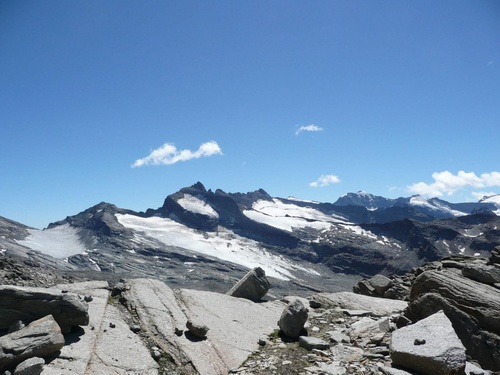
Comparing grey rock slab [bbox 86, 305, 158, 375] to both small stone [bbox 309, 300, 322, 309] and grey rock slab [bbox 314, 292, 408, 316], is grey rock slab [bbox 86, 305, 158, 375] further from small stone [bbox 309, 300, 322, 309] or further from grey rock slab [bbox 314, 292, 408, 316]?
grey rock slab [bbox 314, 292, 408, 316]

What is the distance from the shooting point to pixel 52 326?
40.0ft

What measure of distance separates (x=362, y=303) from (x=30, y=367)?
18.3m

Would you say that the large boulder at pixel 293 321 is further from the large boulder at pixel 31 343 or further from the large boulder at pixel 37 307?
the large boulder at pixel 31 343

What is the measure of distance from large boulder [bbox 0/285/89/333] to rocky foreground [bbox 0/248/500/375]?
0.11 feet

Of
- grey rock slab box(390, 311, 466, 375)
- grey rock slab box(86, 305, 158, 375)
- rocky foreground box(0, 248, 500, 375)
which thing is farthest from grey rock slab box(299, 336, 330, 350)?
grey rock slab box(86, 305, 158, 375)

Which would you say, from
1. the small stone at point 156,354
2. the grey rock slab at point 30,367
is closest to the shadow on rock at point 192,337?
the small stone at point 156,354

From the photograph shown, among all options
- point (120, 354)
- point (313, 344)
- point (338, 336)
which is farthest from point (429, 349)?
point (120, 354)

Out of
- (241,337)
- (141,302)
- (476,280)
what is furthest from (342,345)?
(141,302)

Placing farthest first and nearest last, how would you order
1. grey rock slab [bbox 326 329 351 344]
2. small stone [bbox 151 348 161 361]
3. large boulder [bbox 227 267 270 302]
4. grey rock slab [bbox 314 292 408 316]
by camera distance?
large boulder [bbox 227 267 270 302] → grey rock slab [bbox 314 292 408 316] → grey rock slab [bbox 326 329 351 344] → small stone [bbox 151 348 161 361]

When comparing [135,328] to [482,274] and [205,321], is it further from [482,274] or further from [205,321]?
[482,274]

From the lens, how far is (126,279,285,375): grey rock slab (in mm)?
13570

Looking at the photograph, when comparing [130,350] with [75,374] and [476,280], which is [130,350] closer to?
[75,374]

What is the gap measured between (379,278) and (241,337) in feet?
53.9

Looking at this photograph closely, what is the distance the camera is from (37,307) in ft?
44.1
